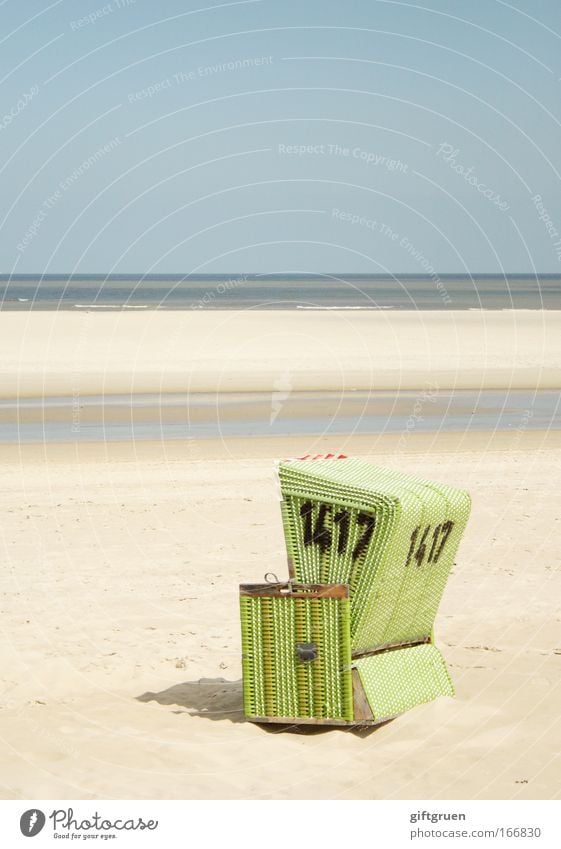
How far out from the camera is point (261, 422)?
24516 millimetres

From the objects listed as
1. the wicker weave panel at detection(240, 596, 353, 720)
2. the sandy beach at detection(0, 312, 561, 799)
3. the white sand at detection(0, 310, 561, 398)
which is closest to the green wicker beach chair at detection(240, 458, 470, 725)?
the wicker weave panel at detection(240, 596, 353, 720)

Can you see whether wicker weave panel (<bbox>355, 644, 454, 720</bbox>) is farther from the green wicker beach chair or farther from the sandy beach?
the sandy beach

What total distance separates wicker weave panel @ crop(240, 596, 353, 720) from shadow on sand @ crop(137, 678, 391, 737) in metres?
0.11

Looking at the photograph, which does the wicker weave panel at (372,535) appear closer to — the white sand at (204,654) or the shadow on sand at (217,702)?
the shadow on sand at (217,702)

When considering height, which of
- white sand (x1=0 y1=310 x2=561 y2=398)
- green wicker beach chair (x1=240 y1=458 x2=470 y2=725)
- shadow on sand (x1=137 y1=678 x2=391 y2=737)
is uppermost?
white sand (x1=0 y1=310 x2=561 y2=398)

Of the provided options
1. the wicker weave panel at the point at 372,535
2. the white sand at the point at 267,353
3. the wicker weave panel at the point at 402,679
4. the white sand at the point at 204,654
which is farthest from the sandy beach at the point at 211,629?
the white sand at the point at 267,353

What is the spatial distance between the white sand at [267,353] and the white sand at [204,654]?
49.1ft

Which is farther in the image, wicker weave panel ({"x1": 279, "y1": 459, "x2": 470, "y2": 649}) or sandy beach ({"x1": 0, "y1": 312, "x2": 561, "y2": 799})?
wicker weave panel ({"x1": 279, "y1": 459, "x2": 470, "y2": 649})

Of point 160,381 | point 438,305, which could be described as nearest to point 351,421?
point 160,381

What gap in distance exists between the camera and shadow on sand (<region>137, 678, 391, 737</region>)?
7434mm

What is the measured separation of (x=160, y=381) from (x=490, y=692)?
24.7m
